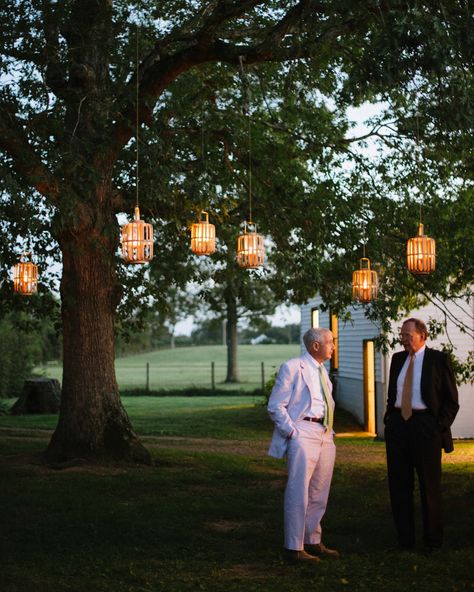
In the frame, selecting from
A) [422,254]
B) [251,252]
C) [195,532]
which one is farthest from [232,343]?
[195,532]

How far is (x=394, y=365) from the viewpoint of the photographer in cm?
885

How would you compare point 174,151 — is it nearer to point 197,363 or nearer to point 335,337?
point 335,337

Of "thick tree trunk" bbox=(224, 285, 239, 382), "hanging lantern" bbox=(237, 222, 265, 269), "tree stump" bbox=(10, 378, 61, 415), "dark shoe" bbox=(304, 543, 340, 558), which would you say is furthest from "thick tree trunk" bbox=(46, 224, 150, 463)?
"thick tree trunk" bbox=(224, 285, 239, 382)

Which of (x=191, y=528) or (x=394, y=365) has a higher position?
(x=394, y=365)

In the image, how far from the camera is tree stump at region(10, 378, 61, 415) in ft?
99.1

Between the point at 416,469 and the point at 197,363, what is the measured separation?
8028 centimetres

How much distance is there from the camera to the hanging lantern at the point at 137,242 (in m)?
11.8

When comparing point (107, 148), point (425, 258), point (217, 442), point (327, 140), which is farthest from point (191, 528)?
point (217, 442)

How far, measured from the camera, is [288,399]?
26.3 feet

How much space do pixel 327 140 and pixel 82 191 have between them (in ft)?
17.9

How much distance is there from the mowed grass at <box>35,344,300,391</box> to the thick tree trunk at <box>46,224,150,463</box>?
1716 inches

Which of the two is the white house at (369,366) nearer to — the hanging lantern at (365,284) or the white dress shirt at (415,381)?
the hanging lantern at (365,284)

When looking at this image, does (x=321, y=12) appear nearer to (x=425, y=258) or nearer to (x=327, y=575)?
(x=425, y=258)

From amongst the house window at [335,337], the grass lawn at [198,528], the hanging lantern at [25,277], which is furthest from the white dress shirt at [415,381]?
the house window at [335,337]
